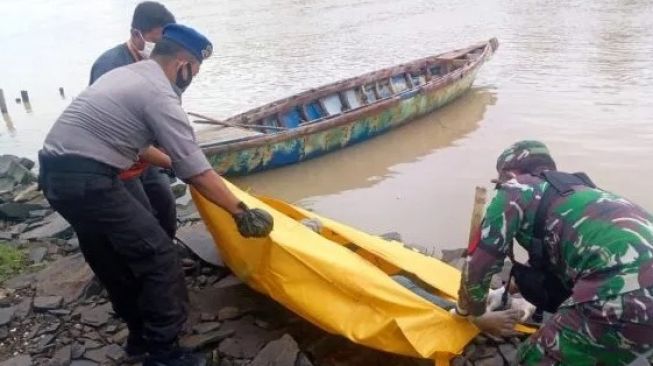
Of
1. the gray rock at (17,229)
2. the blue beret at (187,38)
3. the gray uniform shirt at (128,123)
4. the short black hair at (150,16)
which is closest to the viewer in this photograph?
the gray uniform shirt at (128,123)

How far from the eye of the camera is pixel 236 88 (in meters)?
15.6

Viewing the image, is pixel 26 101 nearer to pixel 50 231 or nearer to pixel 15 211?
pixel 15 211

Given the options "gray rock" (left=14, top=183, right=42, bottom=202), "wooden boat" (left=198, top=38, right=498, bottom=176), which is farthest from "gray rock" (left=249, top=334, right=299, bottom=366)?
"gray rock" (left=14, top=183, right=42, bottom=202)

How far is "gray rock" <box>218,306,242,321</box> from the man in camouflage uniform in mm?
1914

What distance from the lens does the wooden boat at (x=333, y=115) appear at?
8438 millimetres

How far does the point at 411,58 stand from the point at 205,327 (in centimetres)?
1546

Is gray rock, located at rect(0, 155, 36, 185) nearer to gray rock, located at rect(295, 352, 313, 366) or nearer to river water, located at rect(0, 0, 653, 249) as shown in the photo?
river water, located at rect(0, 0, 653, 249)

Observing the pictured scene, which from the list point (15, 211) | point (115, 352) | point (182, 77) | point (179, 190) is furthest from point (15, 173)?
point (182, 77)

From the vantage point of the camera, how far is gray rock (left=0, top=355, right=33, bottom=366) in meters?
3.69

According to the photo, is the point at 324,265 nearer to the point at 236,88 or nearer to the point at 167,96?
the point at 167,96

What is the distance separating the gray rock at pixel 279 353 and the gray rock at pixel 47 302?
74.2 inches

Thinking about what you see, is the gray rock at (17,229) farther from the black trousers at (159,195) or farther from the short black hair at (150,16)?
the short black hair at (150,16)

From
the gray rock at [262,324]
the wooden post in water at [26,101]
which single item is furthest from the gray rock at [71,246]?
the wooden post in water at [26,101]

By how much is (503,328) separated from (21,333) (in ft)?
11.1
